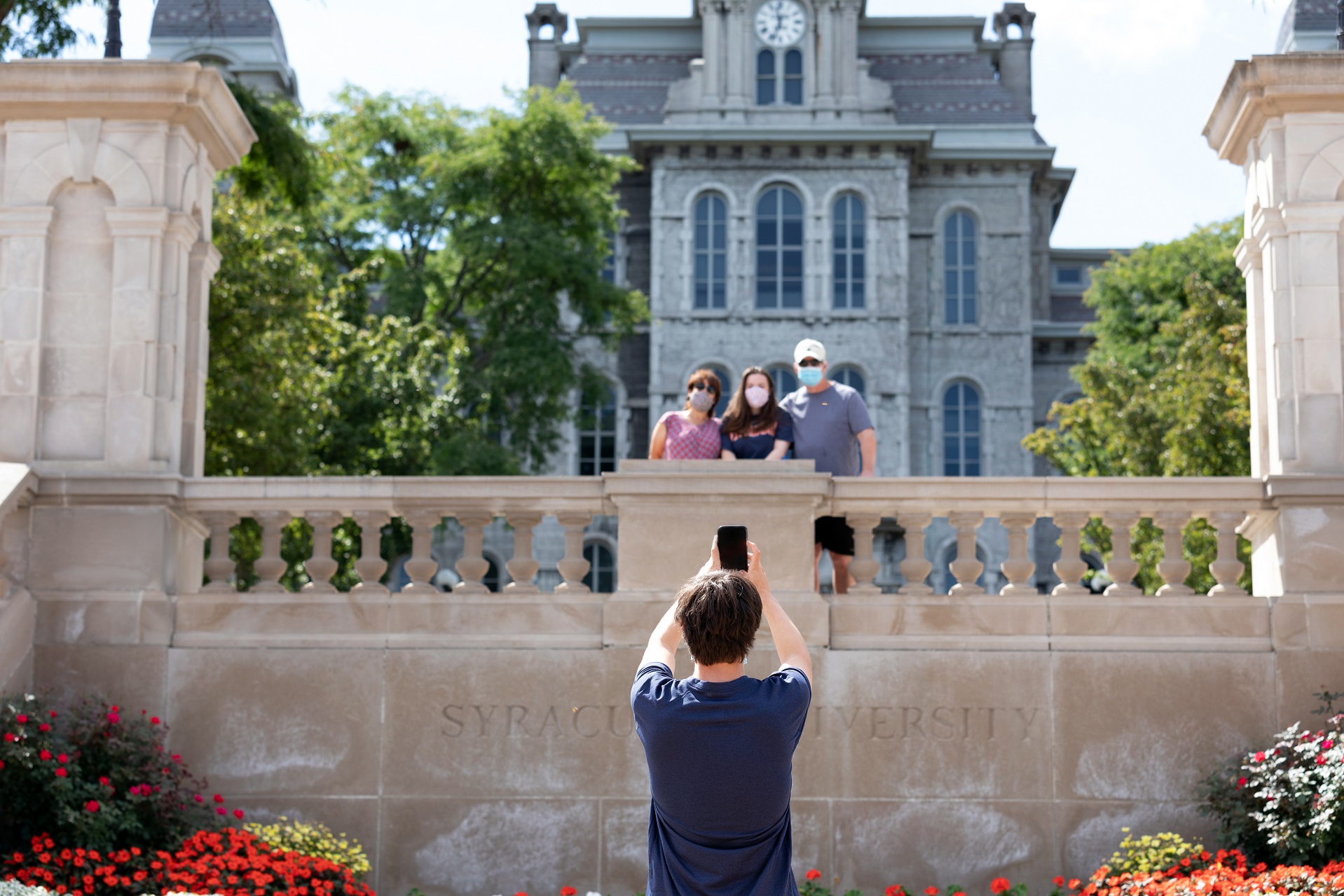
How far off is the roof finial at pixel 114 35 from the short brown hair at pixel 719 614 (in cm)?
→ 713

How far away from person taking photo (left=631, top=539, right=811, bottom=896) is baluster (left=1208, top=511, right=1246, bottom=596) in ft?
18.3

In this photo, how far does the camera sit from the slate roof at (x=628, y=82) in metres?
48.5

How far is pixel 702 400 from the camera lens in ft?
32.4

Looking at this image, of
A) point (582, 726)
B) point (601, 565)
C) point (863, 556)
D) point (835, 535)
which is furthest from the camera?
point (601, 565)

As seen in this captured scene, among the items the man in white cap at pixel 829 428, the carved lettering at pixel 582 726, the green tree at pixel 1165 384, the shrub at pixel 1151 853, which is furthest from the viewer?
the green tree at pixel 1165 384

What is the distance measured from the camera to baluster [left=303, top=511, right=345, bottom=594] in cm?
949

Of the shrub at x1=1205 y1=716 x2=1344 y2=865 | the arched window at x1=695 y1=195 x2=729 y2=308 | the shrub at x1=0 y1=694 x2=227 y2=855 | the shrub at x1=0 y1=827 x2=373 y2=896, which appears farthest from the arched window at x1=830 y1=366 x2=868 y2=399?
the shrub at x1=0 y1=827 x2=373 y2=896

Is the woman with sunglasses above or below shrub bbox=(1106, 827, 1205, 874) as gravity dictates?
above

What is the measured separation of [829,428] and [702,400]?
830 millimetres

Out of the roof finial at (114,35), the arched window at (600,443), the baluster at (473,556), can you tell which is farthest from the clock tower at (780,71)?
the baluster at (473,556)

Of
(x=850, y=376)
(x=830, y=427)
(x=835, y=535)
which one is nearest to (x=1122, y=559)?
(x=835, y=535)

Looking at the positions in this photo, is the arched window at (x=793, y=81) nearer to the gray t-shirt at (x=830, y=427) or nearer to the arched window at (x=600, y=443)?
the arched window at (x=600, y=443)

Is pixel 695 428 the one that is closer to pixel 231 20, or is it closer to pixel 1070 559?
pixel 1070 559

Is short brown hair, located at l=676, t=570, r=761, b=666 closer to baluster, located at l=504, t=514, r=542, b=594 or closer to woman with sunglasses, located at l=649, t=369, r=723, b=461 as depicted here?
baluster, located at l=504, t=514, r=542, b=594
